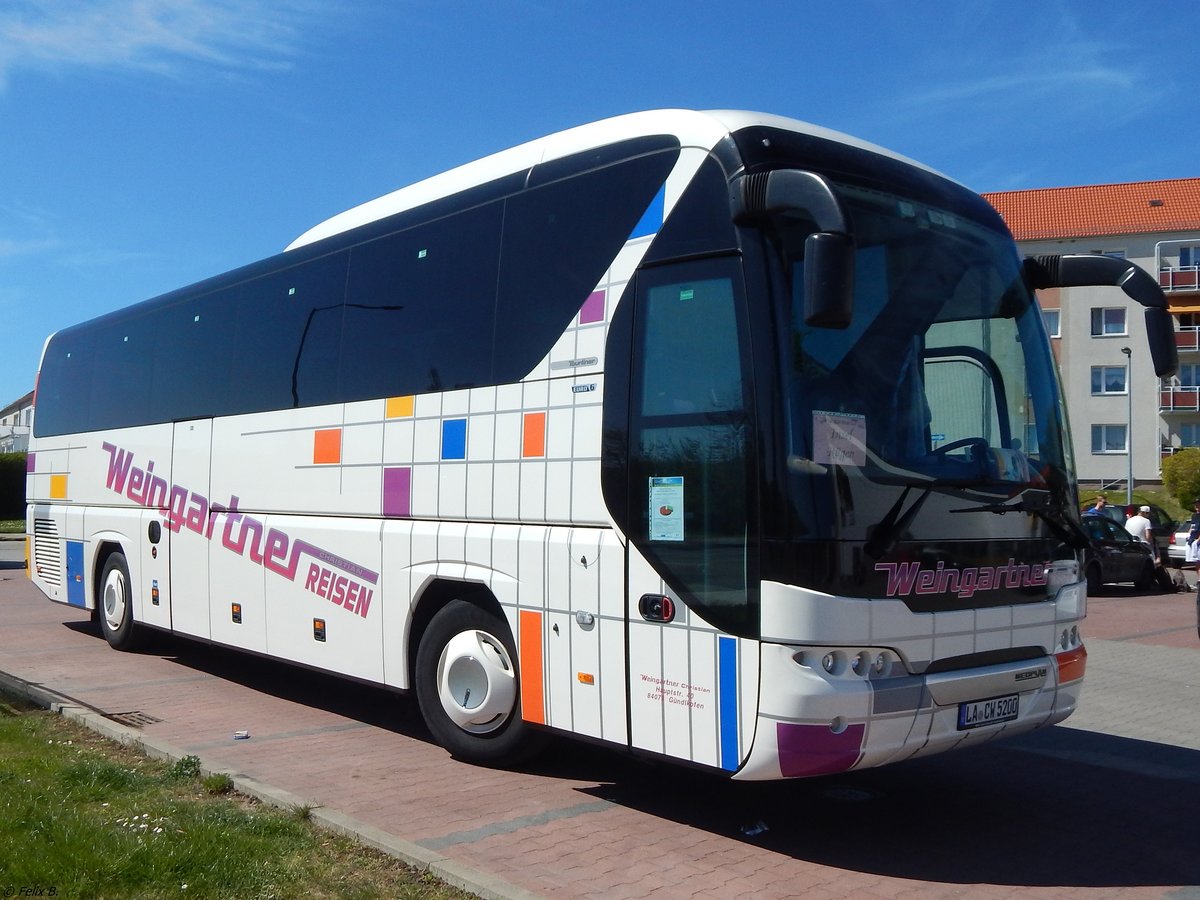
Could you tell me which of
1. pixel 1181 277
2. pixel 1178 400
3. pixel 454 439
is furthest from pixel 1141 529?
pixel 1181 277

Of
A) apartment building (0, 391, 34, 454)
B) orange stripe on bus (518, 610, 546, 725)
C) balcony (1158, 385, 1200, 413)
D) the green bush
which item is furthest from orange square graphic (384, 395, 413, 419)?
apartment building (0, 391, 34, 454)

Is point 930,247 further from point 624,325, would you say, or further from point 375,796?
point 375,796

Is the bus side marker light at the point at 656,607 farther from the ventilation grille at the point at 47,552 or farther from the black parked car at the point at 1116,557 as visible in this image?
the black parked car at the point at 1116,557

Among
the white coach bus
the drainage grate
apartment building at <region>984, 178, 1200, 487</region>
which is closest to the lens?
the white coach bus

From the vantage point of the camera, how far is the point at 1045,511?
6465 millimetres

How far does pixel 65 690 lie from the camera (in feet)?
34.4

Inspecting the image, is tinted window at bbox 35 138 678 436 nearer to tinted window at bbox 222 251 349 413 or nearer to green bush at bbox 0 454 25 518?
tinted window at bbox 222 251 349 413

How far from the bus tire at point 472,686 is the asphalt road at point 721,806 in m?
0.18

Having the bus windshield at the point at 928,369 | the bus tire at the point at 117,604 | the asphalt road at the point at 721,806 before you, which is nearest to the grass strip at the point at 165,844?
the asphalt road at the point at 721,806

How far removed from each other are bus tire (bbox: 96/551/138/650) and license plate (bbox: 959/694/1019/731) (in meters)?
9.56

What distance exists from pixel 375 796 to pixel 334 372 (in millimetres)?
3528

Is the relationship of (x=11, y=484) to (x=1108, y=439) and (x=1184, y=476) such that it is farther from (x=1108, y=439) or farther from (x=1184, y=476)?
(x=1108, y=439)

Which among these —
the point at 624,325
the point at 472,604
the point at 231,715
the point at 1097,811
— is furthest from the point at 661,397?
the point at 231,715

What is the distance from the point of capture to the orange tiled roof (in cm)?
6228
